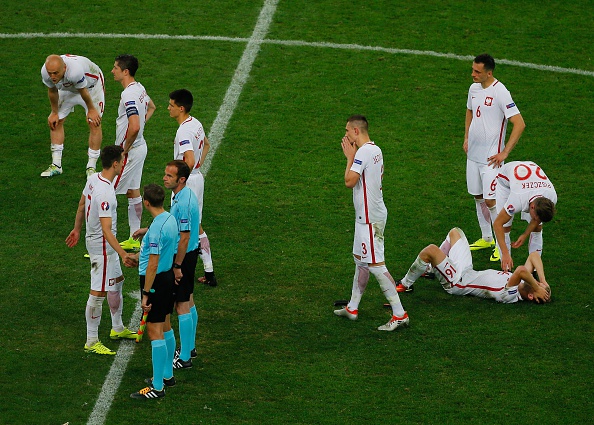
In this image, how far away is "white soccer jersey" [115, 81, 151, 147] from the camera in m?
11.2

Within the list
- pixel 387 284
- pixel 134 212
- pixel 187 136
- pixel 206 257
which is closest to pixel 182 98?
pixel 187 136

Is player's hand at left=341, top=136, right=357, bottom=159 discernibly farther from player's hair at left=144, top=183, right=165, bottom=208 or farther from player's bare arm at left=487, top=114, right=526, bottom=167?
player's bare arm at left=487, top=114, right=526, bottom=167

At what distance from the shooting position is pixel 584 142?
14242 mm

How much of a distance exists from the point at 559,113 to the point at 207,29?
6840mm

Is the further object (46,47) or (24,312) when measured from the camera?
(46,47)

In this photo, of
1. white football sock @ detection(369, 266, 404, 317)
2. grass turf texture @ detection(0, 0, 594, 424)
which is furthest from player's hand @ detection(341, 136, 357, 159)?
grass turf texture @ detection(0, 0, 594, 424)

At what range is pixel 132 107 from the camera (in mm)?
11195

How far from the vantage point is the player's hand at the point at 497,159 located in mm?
11250

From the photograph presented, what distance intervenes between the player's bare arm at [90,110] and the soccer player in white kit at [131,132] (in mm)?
1088

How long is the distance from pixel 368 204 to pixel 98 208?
274cm

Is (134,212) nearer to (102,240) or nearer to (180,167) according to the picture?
(102,240)

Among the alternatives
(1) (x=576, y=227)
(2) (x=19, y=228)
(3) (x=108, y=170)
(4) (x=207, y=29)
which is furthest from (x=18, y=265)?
(4) (x=207, y=29)

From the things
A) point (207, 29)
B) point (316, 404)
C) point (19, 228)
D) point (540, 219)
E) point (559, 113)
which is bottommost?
point (316, 404)

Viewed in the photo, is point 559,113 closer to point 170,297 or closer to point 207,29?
point 207,29
